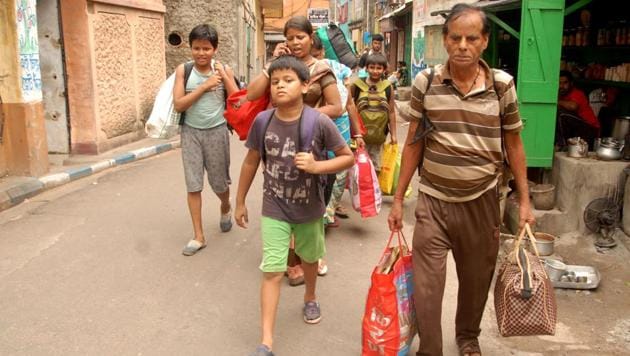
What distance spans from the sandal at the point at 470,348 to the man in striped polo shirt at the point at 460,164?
264 mm

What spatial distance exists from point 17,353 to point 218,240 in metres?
2.34

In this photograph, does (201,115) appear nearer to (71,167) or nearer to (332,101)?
(332,101)

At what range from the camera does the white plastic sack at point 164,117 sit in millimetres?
5043

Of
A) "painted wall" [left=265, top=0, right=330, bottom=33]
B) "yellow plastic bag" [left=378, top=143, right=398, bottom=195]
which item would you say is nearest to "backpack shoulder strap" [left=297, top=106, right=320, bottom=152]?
"yellow plastic bag" [left=378, top=143, right=398, bottom=195]

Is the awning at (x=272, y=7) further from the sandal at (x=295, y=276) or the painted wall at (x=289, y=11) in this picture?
the sandal at (x=295, y=276)

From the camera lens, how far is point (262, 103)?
418 centimetres

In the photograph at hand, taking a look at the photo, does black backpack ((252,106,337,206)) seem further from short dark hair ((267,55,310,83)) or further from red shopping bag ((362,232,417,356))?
red shopping bag ((362,232,417,356))

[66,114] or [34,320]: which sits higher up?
[66,114]

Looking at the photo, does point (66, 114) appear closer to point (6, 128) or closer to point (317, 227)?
point (6, 128)

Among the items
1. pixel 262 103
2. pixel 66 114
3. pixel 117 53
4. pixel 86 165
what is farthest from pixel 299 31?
pixel 117 53

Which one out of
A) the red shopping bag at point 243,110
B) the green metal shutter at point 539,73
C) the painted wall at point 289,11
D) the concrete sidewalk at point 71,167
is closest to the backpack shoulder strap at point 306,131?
the red shopping bag at point 243,110

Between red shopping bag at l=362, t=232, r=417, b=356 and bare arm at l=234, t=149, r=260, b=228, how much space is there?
0.93 meters

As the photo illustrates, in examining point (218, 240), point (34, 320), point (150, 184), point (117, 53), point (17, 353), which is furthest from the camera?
point (117, 53)

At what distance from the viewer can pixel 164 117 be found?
5.05 m
